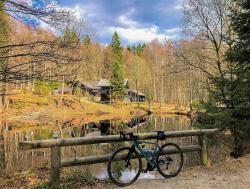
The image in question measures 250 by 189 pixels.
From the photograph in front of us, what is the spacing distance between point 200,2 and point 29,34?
1605cm

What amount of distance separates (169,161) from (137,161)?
910 millimetres

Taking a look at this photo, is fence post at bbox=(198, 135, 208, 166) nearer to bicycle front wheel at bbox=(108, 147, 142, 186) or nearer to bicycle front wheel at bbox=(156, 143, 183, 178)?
bicycle front wheel at bbox=(156, 143, 183, 178)


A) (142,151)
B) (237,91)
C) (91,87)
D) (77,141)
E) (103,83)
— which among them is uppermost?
(103,83)

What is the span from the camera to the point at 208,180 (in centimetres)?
827

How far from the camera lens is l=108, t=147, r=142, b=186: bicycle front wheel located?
7.77 metres

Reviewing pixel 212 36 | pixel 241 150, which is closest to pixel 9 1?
pixel 241 150

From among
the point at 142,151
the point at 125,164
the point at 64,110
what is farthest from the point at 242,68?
the point at 64,110

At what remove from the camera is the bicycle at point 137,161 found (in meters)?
7.89

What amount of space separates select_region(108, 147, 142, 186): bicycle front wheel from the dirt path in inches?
9.7

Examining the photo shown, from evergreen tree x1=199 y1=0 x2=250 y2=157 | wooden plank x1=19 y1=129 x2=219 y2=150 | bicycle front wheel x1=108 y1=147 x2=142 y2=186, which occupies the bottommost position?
bicycle front wheel x1=108 y1=147 x2=142 y2=186

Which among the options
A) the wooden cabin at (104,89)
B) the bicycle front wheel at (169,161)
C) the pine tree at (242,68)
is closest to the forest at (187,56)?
the pine tree at (242,68)

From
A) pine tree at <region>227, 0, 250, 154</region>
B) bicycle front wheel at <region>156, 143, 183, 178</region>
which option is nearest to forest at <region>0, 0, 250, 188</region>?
pine tree at <region>227, 0, 250, 154</region>

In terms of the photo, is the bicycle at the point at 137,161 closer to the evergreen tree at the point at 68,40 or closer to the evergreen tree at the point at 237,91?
the evergreen tree at the point at 68,40

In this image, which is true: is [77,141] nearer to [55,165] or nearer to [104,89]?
[55,165]
